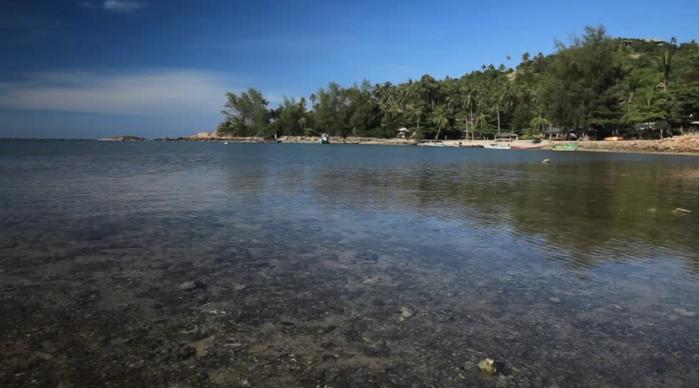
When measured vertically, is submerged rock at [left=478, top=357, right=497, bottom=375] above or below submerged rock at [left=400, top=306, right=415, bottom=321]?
below

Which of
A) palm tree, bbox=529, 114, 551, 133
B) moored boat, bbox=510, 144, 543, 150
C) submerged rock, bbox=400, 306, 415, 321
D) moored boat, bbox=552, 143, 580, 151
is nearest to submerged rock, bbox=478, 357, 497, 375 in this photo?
submerged rock, bbox=400, 306, 415, 321

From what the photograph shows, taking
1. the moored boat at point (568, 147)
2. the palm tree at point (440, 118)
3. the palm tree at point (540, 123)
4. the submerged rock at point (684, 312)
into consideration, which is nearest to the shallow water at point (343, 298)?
the submerged rock at point (684, 312)

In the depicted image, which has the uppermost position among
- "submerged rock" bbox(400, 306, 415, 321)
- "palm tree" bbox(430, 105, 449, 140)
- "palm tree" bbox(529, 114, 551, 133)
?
"palm tree" bbox(430, 105, 449, 140)

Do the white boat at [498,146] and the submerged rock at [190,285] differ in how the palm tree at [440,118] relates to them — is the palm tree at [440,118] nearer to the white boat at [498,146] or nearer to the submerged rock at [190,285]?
the white boat at [498,146]

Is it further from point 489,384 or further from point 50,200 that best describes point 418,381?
point 50,200

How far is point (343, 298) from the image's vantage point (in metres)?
7.67

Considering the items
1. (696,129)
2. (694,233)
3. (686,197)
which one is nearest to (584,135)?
(696,129)

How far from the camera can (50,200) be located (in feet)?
61.0

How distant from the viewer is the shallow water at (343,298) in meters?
5.33

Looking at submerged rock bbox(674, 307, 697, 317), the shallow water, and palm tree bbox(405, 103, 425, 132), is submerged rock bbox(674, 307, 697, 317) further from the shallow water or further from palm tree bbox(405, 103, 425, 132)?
palm tree bbox(405, 103, 425, 132)

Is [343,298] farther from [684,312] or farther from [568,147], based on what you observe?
[568,147]

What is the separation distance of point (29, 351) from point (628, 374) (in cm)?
697

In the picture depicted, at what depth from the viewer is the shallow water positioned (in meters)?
5.33

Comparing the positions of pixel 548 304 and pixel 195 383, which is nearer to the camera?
pixel 195 383
